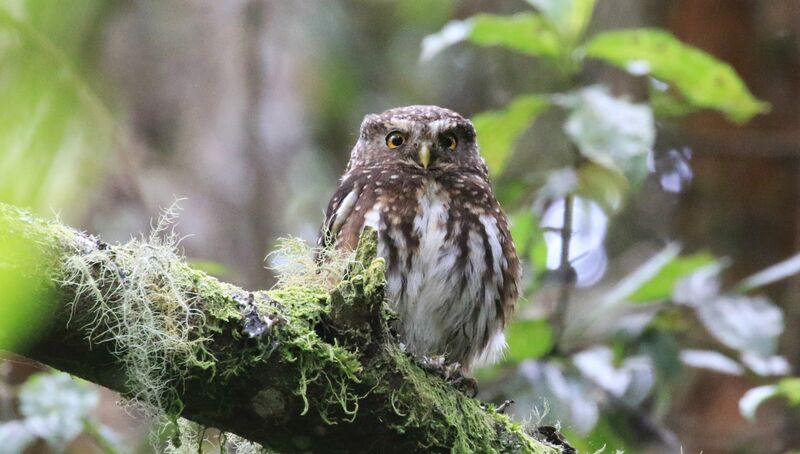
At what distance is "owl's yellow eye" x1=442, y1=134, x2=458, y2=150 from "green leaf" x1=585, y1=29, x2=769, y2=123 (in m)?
0.66

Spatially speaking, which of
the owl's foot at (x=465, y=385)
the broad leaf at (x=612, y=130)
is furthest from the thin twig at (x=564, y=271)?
the owl's foot at (x=465, y=385)

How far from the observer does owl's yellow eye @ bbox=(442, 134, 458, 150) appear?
3477 mm

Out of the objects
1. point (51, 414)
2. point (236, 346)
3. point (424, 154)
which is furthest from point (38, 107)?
point (424, 154)

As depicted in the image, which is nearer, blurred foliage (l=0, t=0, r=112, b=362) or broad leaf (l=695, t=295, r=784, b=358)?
blurred foliage (l=0, t=0, r=112, b=362)

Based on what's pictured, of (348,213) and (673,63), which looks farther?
(673,63)

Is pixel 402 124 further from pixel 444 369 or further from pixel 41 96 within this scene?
pixel 41 96

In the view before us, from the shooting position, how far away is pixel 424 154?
131 inches

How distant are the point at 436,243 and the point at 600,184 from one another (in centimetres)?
110

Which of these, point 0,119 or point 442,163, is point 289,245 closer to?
point 442,163

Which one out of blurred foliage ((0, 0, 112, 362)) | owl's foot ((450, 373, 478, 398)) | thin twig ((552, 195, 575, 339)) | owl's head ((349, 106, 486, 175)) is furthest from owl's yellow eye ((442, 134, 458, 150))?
blurred foliage ((0, 0, 112, 362))

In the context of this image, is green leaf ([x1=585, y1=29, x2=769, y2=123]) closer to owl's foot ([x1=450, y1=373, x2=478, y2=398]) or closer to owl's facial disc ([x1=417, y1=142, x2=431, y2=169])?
owl's facial disc ([x1=417, y1=142, x2=431, y2=169])

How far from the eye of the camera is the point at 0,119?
0.52m

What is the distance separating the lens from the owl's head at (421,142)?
3.37 meters

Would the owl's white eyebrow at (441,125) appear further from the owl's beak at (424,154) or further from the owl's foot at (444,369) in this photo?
the owl's foot at (444,369)
